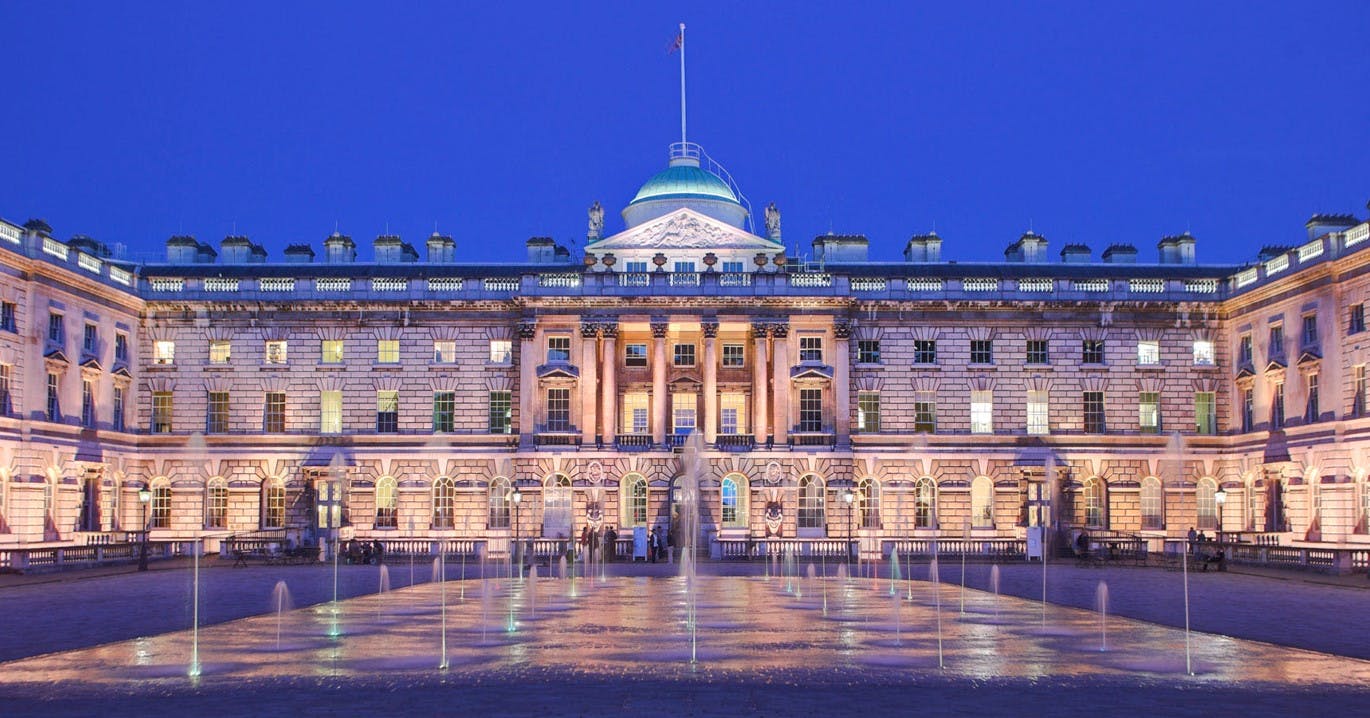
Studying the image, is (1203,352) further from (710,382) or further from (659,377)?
(659,377)

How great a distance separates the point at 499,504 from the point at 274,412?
36.7 ft

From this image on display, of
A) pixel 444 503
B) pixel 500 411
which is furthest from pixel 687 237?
pixel 444 503

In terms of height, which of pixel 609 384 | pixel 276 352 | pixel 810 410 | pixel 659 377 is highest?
pixel 276 352

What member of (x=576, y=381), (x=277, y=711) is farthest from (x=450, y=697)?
(x=576, y=381)

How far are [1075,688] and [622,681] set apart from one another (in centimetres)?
549

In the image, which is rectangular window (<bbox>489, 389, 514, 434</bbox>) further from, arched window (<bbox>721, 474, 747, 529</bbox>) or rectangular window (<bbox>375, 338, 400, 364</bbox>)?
arched window (<bbox>721, 474, 747, 529</bbox>)

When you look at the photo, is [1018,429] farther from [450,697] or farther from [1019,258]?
[450,697]

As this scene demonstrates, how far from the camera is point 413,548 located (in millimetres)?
53125

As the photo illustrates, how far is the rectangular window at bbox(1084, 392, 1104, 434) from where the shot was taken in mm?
61062

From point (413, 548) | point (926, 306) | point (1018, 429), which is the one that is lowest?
point (413, 548)

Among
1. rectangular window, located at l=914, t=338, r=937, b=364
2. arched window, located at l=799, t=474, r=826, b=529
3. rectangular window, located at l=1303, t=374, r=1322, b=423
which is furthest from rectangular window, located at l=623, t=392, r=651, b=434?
rectangular window, located at l=1303, t=374, r=1322, b=423

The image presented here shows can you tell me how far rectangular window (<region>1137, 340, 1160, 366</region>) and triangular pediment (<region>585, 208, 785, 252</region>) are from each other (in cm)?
1687

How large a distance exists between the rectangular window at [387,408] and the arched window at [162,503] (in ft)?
32.3

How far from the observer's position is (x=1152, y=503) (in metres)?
60.5
